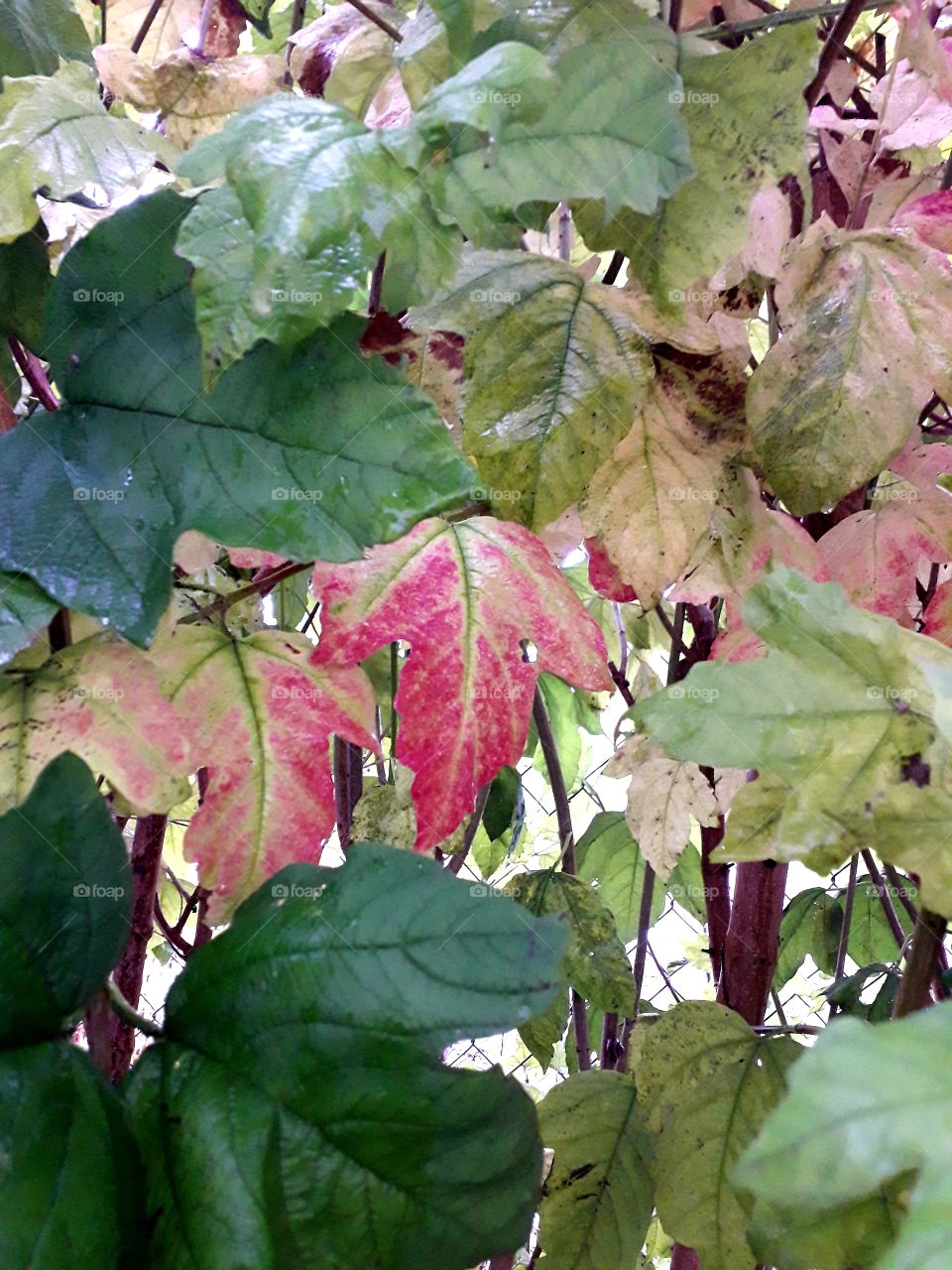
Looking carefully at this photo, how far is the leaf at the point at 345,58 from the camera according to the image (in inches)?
24.0

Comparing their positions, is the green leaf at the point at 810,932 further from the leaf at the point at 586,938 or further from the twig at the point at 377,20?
the twig at the point at 377,20

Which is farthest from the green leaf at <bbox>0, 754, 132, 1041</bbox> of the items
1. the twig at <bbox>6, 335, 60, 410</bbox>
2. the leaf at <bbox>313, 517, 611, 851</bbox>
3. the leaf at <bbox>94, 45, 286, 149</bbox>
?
the leaf at <bbox>94, 45, 286, 149</bbox>

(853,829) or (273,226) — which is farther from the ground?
(273,226)

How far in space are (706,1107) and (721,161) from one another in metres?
0.48

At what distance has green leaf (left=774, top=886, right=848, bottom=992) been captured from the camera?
1.00 m

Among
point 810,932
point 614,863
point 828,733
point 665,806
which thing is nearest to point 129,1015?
point 828,733

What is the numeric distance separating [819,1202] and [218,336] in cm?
31

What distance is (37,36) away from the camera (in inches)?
22.5

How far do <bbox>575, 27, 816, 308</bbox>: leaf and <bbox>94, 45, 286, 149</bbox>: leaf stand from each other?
1.09 ft

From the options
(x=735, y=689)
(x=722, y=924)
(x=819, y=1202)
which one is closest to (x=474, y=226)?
(x=735, y=689)

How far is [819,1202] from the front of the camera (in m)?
0.23

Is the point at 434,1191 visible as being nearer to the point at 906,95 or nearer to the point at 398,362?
the point at 398,362

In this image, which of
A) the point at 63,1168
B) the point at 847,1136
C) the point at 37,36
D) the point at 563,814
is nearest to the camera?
the point at 847,1136

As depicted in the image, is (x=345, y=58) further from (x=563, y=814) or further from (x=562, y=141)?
(x=563, y=814)
